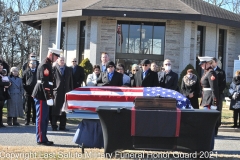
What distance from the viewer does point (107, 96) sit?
333 inches

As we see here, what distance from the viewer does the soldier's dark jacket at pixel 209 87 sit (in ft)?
34.0

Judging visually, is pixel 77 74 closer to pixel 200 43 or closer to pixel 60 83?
pixel 60 83

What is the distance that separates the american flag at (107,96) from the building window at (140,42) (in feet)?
49.8

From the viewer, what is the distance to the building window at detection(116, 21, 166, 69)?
2378cm

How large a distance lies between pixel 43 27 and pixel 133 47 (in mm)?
5616

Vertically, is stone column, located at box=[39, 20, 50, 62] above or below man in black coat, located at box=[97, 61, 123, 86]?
above

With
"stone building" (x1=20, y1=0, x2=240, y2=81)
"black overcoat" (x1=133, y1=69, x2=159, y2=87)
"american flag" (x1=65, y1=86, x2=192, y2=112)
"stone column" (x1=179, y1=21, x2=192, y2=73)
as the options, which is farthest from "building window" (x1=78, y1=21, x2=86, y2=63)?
"american flag" (x1=65, y1=86, x2=192, y2=112)

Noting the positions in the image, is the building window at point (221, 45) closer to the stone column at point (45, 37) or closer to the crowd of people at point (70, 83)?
the stone column at point (45, 37)

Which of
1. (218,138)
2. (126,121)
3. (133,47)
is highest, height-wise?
(133,47)

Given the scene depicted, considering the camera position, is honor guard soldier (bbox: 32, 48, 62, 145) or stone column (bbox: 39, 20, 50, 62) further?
stone column (bbox: 39, 20, 50, 62)

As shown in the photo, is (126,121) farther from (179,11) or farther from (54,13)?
(54,13)

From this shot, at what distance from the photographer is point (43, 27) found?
26.3 metres

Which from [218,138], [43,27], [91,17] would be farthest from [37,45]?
[218,138]

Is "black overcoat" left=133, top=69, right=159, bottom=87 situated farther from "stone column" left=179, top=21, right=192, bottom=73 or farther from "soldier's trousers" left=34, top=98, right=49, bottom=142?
"stone column" left=179, top=21, right=192, bottom=73
